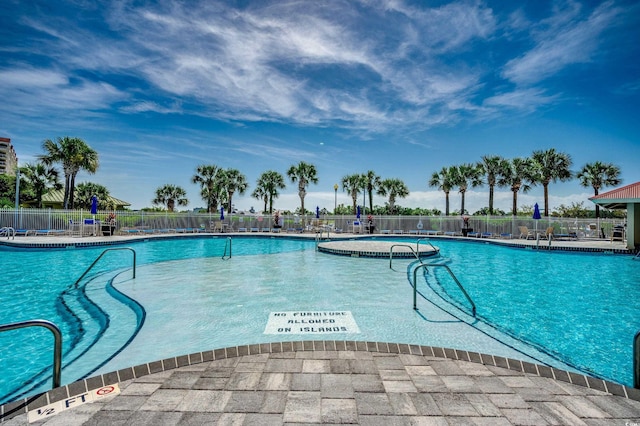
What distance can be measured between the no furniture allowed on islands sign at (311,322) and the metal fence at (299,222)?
14.8 meters

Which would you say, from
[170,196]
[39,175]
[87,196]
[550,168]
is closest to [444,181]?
[550,168]

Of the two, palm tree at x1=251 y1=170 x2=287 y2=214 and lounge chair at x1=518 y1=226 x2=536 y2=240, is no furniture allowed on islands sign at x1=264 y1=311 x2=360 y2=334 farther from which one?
palm tree at x1=251 y1=170 x2=287 y2=214

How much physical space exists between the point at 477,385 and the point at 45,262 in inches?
545

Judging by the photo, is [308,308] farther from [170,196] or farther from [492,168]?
[170,196]

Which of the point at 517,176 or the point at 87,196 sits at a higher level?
the point at 517,176

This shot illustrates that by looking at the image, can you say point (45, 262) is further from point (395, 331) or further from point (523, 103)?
point (523, 103)

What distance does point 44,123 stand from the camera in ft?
82.0

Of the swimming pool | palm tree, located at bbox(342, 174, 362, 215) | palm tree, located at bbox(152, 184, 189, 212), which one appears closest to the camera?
the swimming pool

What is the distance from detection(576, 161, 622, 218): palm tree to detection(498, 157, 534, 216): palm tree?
666 centimetres

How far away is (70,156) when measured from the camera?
1005 inches

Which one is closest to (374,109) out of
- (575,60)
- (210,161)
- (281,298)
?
(575,60)

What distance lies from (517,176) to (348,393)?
38546 mm

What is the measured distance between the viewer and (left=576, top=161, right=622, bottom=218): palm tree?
32875 millimetres

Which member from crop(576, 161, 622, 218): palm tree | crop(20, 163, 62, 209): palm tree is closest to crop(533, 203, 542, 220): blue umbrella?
crop(576, 161, 622, 218): palm tree
